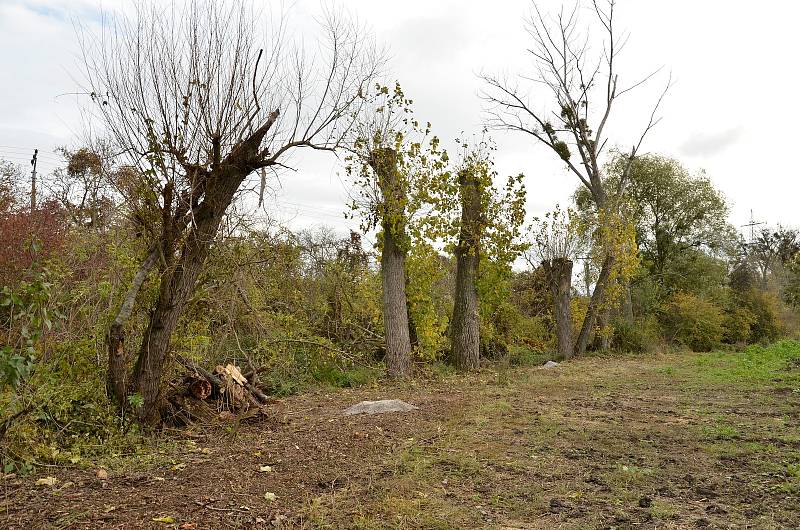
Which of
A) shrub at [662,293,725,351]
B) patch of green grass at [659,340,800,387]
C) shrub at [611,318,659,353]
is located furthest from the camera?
shrub at [662,293,725,351]

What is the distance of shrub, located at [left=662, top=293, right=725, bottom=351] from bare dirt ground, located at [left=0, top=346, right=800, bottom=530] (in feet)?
48.4

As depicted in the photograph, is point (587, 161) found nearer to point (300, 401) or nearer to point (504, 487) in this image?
point (300, 401)

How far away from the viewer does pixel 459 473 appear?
16.0 feet

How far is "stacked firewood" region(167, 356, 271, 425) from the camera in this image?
6.67 m

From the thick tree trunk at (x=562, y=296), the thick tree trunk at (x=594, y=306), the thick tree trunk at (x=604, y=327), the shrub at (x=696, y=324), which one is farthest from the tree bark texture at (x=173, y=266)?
the shrub at (x=696, y=324)

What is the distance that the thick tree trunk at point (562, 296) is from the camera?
17719 millimetres

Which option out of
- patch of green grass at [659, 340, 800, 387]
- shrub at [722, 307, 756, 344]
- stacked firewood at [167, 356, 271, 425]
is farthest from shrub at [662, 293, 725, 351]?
stacked firewood at [167, 356, 271, 425]

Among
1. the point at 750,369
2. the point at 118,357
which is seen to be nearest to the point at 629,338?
the point at 750,369

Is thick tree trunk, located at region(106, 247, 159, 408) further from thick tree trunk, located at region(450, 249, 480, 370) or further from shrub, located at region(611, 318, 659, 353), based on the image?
shrub, located at region(611, 318, 659, 353)

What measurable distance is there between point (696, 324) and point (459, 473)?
798 inches

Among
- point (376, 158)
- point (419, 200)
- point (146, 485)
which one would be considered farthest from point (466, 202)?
point (146, 485)

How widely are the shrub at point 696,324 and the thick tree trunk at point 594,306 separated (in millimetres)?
5879

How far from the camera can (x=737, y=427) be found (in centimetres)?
658

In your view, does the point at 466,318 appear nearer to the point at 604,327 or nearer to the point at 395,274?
the point at 395,274
